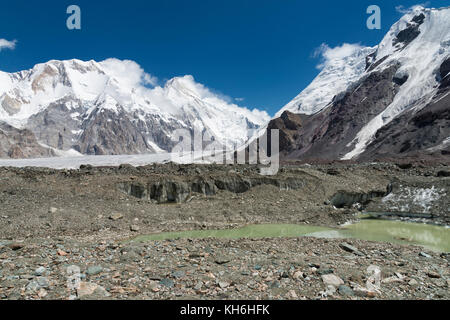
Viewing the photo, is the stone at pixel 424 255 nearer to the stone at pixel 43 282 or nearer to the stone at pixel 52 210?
the stone at pixel 43 282

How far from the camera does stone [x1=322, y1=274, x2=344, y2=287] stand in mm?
7559

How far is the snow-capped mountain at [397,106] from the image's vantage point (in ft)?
245

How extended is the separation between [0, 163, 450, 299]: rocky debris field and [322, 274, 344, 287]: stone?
0.03 meters

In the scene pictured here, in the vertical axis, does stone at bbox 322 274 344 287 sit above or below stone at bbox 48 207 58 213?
below

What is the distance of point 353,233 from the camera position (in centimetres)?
1773

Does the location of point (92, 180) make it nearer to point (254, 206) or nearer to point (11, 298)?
point (254, 206)

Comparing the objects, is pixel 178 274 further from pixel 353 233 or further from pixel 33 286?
pixel 353 233

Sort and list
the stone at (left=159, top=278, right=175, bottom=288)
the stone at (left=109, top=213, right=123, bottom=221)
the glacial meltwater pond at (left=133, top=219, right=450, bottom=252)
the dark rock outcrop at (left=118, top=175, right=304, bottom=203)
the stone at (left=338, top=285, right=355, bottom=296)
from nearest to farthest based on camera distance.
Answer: the stone at (left=338, top=285, right=355, bottom=296), the stone at (left=159, top=278, right=175, bottom=288), the glacial meltwater pond at (left=133, top=219, right=450, bottom=252), the stone at (left=109, top=213, right=123, bottom=221), the dark rock outcrop at (left=118, top=175, right=304, bottom=203)

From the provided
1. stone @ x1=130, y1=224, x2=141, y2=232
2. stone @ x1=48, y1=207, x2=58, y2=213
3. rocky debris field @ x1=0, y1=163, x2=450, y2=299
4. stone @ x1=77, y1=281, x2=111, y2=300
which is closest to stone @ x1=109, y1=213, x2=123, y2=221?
rocky debris field @ x1=0, y1=163, x2=450, y2=299

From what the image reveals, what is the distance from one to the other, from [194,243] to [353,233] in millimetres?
10874

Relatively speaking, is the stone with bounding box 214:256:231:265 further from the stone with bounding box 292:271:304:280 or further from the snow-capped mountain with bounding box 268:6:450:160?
the snow-capped mountain with bounding box 268:6:450:160

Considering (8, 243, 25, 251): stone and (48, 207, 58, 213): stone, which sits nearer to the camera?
(8, 243, 25, 251): stone

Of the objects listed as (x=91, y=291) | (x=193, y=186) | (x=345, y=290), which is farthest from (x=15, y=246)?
(x=193, y=186)
